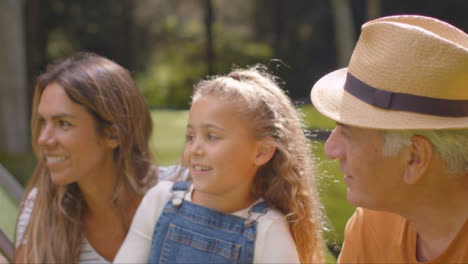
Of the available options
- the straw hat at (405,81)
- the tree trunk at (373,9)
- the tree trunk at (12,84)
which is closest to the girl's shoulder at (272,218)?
the straw hat at (405,81)

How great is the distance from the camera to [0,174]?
290 cm

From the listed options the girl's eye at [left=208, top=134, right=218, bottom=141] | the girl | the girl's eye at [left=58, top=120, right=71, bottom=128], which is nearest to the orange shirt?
the girl

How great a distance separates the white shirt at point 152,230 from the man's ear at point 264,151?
0.56 ft

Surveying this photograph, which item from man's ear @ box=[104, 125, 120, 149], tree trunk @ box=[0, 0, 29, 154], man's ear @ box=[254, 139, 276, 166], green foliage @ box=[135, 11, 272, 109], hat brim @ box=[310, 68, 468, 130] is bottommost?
green foliage @ box=[135, 11, 272, 109]

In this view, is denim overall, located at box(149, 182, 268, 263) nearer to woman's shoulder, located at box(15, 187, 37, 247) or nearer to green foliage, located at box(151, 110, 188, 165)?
woman's shoulder, located at box(15, 187, 37, 247)

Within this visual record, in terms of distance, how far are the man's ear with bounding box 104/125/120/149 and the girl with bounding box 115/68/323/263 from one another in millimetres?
448

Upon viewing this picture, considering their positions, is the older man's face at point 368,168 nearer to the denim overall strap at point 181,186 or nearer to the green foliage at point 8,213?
the denim overall strap at point 181,186

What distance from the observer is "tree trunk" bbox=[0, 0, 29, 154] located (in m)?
8.34

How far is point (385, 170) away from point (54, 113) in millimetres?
1410

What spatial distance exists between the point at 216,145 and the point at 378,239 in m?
0.60

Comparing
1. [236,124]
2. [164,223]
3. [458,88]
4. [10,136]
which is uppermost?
[458,88]

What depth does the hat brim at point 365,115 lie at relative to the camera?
149 cm

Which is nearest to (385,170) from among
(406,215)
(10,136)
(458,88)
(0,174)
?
(406,215)

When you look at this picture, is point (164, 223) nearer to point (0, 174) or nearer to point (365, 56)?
point (365, 56)
